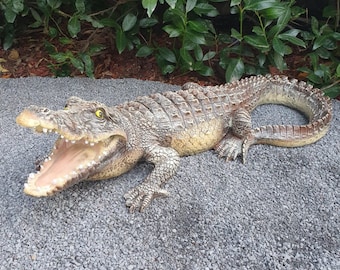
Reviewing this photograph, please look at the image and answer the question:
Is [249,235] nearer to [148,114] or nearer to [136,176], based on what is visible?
[136,176]

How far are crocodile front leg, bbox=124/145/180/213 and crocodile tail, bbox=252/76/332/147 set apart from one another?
69 cm

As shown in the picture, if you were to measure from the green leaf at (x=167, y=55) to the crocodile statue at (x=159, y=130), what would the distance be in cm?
66

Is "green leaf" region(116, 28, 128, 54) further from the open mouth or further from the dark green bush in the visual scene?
the open mouth

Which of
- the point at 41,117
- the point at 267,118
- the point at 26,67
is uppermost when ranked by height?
the point at 41,117

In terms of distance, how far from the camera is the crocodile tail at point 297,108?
2947 mm

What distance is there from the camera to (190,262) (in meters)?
2.11

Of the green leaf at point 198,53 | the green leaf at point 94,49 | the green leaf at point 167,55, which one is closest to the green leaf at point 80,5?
the green leaf at point 94,49

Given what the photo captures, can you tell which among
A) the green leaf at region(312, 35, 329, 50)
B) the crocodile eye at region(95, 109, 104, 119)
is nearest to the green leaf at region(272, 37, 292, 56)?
the green leaf at region(312, 35, 329, 50)

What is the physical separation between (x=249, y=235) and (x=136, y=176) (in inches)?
31.0

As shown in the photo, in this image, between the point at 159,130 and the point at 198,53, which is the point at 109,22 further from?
the point at 159,130

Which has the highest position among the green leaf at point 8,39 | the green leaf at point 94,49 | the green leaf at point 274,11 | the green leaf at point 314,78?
the green leaf at point 274,11

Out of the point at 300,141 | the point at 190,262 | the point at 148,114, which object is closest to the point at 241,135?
the point at 300,141

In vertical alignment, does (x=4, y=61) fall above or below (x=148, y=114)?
below

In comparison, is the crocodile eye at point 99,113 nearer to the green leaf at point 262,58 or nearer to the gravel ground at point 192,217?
the gravel ground at point 192,217
